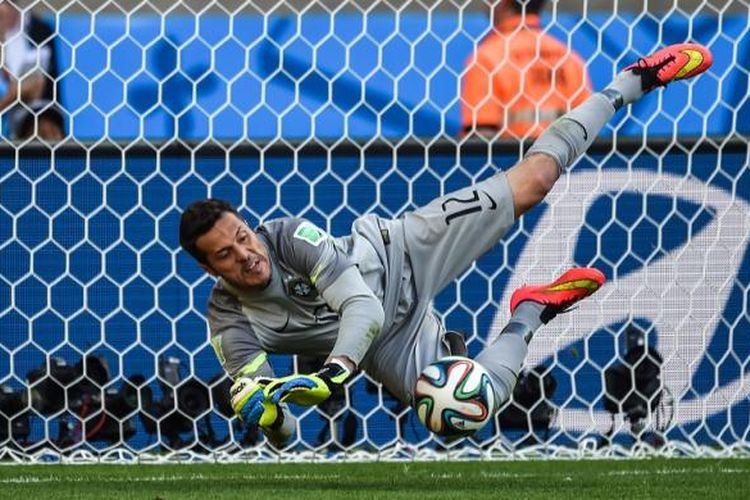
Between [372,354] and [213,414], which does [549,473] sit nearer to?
[372,354]

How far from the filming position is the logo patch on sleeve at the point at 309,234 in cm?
459

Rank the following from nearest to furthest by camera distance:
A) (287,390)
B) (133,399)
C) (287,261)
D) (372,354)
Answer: (287,390)
(287,261)
(372,354)
(133,399)

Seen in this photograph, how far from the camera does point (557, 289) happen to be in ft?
16.5

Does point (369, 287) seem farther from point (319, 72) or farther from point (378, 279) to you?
point (319, 72)

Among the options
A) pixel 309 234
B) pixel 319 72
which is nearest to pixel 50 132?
pixel 319 72

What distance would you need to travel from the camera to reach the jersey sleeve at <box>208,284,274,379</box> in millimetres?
4688

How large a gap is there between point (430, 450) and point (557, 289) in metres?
1.15

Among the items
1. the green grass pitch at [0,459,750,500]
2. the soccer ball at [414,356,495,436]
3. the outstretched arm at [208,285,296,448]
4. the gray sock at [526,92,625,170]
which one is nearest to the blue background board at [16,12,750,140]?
the gray sock at [526,92,625,170]

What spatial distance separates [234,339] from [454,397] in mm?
724

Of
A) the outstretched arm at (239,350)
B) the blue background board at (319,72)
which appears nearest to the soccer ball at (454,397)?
the outstretched arm at (239,350)

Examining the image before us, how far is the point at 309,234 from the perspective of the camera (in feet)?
15.2

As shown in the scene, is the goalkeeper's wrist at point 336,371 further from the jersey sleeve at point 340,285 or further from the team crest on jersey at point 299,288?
the team crest on jersey at point 299,288

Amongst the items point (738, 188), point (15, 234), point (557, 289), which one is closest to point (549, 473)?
point (557, 289)

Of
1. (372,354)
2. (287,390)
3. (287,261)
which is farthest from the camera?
(372,354)
